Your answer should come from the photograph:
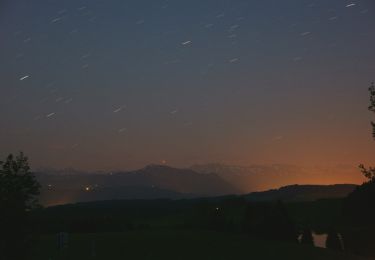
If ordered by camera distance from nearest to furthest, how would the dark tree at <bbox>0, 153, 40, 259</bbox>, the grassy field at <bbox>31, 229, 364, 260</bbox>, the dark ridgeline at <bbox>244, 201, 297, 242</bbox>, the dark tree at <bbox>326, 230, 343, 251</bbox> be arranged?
1. the dark tree at <bbox>0, 153, 40, 259</bbox>
2. the grassy field at <bbox>31, 229, 364, 260</bbox>
3. the dark tree at <bbox>326, 230, 343, 251</bbox>
4. the dark ridgeline at <bbox>244, 201, 297, 242</bbox>

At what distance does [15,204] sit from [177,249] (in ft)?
118

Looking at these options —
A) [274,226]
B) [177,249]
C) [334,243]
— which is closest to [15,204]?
[177,249]

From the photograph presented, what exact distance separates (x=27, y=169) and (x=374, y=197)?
77.5m

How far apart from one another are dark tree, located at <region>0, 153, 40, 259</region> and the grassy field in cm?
2303

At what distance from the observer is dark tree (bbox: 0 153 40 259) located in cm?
2398

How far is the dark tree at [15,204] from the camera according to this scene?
944 inches

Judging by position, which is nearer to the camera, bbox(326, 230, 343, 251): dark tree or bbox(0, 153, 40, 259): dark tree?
bbox(0, 153, 40, 259): dark tree

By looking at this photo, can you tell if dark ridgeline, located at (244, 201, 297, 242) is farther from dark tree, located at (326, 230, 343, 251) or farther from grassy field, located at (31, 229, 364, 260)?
grassy field, located at (31, 229, 364, 260)

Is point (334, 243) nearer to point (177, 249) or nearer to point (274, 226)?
point (274, 226)

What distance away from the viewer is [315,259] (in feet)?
162

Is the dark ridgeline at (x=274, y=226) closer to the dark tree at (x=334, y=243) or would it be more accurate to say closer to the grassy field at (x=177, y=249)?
the dark tree at (x=334, y=243)

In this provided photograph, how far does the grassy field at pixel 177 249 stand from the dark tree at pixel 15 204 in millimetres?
23026

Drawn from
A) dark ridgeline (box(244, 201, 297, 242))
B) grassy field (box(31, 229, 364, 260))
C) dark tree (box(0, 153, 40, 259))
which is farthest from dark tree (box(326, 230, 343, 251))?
dark tree (box(0, 153, 40, 259))

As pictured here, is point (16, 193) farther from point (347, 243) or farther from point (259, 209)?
point (259, 209)
